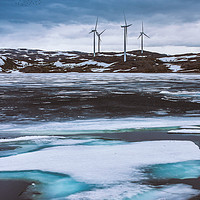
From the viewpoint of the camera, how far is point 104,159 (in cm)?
347

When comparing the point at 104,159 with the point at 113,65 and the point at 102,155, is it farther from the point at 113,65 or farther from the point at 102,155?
the point at 113,65

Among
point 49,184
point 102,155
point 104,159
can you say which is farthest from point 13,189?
point 102,155

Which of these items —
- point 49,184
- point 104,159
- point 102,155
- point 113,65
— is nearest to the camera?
point 49,184

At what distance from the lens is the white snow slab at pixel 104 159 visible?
9.78 feet

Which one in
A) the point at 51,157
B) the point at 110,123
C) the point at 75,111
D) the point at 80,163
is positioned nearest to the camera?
the point at 80,163

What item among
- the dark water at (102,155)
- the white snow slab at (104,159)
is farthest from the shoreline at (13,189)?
the white snow slab at (104,159)

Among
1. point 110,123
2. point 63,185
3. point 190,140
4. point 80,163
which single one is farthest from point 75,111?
point 63,185

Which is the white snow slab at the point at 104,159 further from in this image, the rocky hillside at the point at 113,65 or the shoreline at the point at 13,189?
the rocky hillside at the point at 113,65

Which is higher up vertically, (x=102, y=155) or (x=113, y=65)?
(x=113, y=65)

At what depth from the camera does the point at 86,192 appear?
2.58 m

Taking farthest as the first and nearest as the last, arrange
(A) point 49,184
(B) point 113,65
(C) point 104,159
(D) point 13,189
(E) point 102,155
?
(B) point 113,65 < (E) point 102,155 < (C) point 104,159 < (A) point 49,184 < (D) point 13,189

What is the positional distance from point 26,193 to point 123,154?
1.45m

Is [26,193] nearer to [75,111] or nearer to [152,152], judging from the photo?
[152,152]

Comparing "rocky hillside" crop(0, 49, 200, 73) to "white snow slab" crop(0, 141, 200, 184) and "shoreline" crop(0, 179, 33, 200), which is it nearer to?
"white snow slab" crop(0, 141, 200, 184)
